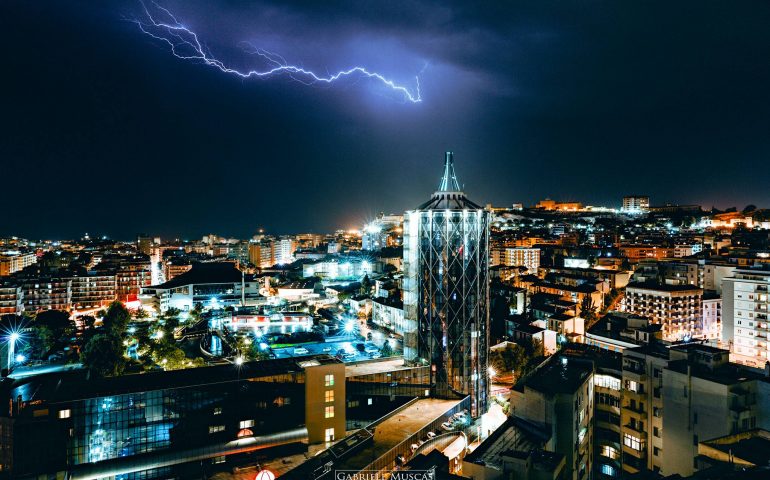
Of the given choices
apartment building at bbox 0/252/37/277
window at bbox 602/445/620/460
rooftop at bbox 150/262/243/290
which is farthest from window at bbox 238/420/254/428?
apartment building at bbox 0/252/37/277

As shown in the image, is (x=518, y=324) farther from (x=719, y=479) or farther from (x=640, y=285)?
(x=719, y=479)

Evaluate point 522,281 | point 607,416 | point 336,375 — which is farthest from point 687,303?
point 336,375

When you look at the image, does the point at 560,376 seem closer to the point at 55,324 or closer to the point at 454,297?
the point at 454,297

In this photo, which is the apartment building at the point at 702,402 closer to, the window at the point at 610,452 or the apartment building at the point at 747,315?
the window at the point at 610,452

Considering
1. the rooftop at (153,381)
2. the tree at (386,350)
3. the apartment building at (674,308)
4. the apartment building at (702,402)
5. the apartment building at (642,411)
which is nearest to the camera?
the apartment building at (702,402)

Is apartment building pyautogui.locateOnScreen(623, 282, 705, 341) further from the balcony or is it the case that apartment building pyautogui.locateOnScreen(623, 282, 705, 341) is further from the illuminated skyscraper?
the balcony

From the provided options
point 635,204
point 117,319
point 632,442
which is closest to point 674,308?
point 632,442

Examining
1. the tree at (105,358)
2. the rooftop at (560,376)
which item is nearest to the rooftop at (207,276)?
the tree at (105,358)
